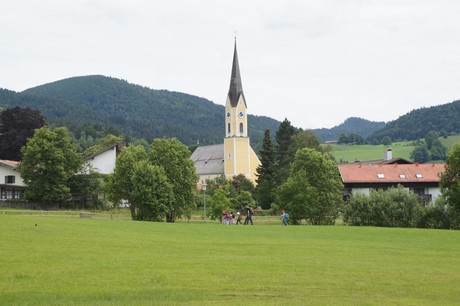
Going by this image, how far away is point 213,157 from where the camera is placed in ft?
496

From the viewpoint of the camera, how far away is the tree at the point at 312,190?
208 feet

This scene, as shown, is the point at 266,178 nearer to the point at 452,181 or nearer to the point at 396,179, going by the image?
the point at 396,179

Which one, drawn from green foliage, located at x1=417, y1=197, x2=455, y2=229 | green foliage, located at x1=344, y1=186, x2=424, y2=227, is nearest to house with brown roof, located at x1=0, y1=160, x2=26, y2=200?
green foliage, located at x1=344, y1=186, x2=424, y2=227

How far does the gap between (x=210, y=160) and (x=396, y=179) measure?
71351mm

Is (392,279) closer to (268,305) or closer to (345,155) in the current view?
(268,305)

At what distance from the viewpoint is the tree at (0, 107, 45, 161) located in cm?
9019

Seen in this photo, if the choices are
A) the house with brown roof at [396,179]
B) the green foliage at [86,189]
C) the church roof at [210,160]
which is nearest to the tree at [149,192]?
the green foliage at [86,189]

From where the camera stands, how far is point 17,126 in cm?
9100

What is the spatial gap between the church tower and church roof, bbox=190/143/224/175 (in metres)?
7.69

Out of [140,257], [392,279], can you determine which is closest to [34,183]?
[140,257]

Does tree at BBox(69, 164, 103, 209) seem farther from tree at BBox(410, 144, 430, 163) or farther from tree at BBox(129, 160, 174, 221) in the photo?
tree at BBox(410, 144, 430, 163)

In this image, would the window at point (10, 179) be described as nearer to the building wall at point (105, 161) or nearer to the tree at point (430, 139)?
the building wall at point (105, 161)

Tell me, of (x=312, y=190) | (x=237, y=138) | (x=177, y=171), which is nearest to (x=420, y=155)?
(x=237, y=138)

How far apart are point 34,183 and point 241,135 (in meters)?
67.7
